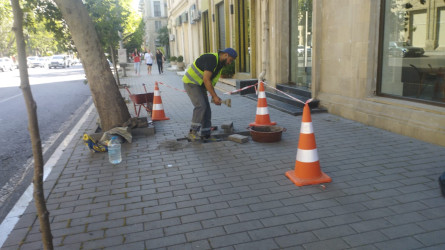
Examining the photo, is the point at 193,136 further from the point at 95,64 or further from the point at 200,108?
the point at 95,64

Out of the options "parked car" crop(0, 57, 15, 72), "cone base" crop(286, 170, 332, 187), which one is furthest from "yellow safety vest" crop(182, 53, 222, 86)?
"parked car" crop(0, 57, 15, 72)

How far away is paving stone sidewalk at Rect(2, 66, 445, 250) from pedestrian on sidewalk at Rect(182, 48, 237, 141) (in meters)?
0.53

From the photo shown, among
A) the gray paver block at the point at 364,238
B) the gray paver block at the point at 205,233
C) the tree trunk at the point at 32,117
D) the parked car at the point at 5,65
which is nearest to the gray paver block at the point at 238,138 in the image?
the gray paver block at the point at 205,233

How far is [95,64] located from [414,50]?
6.05 metres

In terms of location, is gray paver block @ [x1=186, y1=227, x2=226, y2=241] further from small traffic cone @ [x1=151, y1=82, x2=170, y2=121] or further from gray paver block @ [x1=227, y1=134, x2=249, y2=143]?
small traffic cone @ [x1=151, y1=82, x2=170, y2=121]

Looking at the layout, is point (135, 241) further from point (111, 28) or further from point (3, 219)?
point (111, 28)

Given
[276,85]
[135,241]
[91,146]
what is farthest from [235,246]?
[276,85]

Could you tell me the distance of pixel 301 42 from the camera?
35.0 ft

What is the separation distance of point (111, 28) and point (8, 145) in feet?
31.4

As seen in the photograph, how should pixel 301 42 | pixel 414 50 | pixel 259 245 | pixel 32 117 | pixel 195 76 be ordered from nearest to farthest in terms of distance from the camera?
1. pixel 32 117
2. pixel 259 245
3. pixel 195 76
4. pixel 414 50
5. pixel 301 42

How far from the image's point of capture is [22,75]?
211 cm

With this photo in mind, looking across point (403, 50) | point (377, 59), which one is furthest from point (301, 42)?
point (403, 50)

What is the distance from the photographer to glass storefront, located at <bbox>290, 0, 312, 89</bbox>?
1022 cm

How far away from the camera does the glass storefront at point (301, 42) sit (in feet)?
33.5
